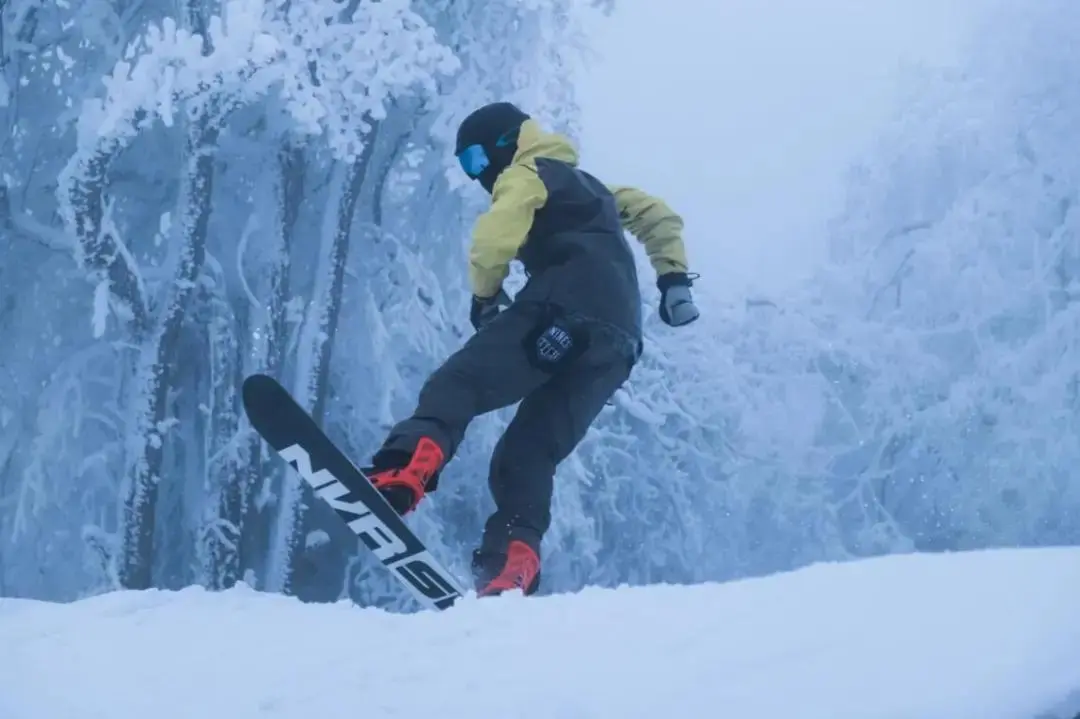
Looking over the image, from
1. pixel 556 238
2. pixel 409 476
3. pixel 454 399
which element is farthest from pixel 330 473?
pixel 556 238

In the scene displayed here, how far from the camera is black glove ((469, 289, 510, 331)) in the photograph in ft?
4.62

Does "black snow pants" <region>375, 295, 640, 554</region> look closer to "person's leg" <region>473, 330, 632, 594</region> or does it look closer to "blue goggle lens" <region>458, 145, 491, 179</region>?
"person's leg" <region>473, 330, 632, 594</region>

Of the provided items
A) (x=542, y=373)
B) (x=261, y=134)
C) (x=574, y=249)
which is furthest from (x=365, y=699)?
(x=261, y=134)

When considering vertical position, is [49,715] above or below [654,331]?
above

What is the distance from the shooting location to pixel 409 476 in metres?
1.12

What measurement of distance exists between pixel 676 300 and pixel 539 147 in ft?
1.04

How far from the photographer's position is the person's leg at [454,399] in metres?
1.13

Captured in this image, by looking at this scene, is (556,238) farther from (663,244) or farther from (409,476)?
(409,476)

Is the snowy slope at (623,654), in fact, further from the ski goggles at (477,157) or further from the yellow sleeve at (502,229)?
the ski goggles at (477,157)

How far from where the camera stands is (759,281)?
3430mm

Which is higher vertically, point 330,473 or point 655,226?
point 655,226

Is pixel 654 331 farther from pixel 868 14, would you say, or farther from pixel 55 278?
pixel 55 278

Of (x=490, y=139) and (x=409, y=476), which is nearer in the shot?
(x=409, y=476)

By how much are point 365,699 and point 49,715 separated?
263 millimetres
